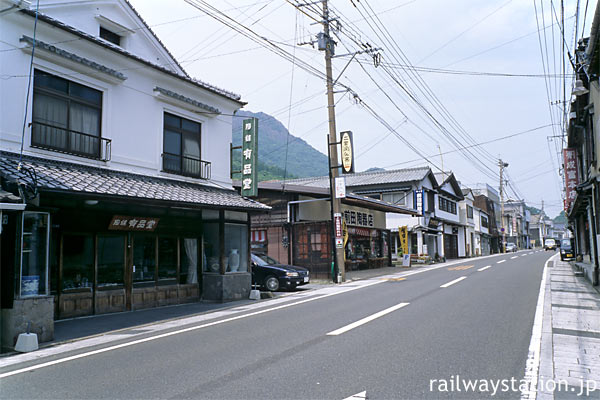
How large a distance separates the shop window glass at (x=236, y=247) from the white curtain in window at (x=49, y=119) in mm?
6036

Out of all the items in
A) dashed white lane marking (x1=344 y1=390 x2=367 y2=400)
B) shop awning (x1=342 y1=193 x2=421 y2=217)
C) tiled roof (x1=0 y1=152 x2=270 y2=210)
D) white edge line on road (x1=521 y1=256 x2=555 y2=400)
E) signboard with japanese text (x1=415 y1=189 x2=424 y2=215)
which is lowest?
white edge line on road (x1=521 y1=256 x2=555 y2=400)

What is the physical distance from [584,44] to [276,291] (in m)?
14.0

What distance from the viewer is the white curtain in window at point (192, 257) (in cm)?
1469

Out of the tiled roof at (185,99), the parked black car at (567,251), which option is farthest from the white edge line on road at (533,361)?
the parked black car at (567,251)

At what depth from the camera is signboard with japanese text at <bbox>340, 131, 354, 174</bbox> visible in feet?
65.8

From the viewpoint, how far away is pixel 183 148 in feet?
48.5

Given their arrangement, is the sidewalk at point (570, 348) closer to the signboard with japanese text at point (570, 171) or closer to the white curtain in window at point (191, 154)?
the signboard with japanese text at point (570, 171)

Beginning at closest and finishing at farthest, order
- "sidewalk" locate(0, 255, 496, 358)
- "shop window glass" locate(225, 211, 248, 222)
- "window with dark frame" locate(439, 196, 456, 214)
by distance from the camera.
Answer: "sidewalk" locate(0, 255, 496, 358) → "shop window glass" locate(225, 211, 248, 222) → "window with dark frame" locate(439, 196, 456, 214)

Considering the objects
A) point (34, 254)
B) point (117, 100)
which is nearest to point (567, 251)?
point (117, 100)

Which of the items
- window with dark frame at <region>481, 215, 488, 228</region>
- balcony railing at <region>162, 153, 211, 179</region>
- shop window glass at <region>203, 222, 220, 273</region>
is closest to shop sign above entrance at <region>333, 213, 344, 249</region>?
shop window glass at <region>203, 222, 220, 273</region>

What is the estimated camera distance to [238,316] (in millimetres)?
10844

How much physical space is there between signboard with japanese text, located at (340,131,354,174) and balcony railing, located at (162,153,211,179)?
7.16m

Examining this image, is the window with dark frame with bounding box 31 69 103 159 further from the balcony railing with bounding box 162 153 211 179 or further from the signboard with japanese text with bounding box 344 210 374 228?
the signboard with japanese text with bounding box 344 210 374 228

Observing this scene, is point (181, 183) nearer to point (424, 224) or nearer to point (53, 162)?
point (53, 162)
